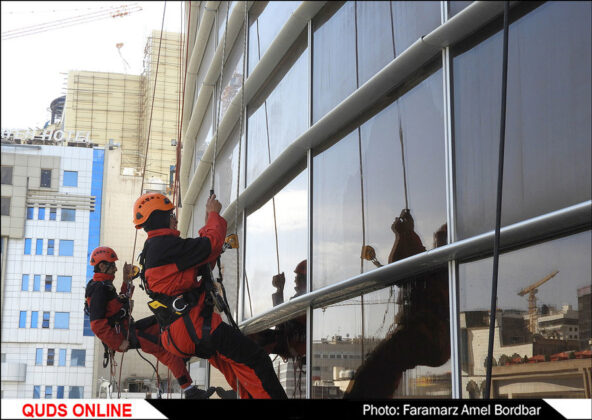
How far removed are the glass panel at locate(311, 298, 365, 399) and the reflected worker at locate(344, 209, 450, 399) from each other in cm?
21

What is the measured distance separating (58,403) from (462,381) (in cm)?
198

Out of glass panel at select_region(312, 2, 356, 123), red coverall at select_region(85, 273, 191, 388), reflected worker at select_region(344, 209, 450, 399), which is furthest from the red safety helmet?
red coverall at select_region(85, 273, 191, 388)

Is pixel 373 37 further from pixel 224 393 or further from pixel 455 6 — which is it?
pixel 224 393

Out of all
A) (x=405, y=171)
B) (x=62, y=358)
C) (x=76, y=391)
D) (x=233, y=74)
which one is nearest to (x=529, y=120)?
(x=405, y=171)

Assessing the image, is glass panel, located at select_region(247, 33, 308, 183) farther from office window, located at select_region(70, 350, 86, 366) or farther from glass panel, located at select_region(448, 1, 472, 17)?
office window, located at select_region(70, 350, 86, 366)

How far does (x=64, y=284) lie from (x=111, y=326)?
18789 millimetres

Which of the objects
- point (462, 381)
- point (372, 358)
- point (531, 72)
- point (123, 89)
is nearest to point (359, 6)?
point (531, 72)

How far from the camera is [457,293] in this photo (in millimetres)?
3867

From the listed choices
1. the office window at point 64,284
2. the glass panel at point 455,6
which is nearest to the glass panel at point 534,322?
the glass panel at point 455,6

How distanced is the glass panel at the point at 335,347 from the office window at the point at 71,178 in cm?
1772

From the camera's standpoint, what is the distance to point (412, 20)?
4.49 meters

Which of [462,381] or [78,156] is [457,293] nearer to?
[462,381]

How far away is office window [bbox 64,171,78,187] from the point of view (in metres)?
22.2

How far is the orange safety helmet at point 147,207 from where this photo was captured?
5305 millimetres
